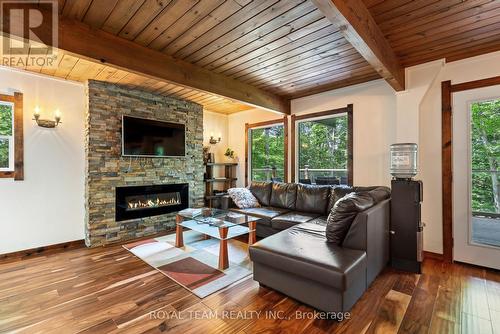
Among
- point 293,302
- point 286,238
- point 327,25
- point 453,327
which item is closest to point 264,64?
point 327,25

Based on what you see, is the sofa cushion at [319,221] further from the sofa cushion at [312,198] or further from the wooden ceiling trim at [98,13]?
the wooden ceiling trim at [98,13]

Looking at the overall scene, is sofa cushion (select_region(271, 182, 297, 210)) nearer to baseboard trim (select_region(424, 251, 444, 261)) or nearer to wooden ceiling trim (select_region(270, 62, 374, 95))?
wooden ceiling trim (select_region(270, 62, 374, 95))

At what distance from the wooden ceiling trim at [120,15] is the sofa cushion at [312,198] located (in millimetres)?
3376

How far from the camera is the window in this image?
3.16m

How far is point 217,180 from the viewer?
554 centimetres

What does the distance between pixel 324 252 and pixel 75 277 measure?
8.88 feet

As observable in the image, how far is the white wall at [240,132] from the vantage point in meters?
5.67

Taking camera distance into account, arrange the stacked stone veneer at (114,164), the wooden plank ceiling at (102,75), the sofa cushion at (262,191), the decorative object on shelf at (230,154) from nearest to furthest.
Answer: the wooden plank ceiling at (102,75) < the stacked stone veneer at (114,164) < the sofa cushion at (262,191) < the decorative object on shelf at (230,154)

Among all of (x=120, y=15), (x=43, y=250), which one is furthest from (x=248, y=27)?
(x=43, y=250)

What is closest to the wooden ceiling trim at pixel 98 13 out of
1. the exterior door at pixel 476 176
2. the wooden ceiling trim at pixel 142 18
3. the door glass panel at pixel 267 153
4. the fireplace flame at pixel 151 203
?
the wooden ceiling trim at pixel 142 18

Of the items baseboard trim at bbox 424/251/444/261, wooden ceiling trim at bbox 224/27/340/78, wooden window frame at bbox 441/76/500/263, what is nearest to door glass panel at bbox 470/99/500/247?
wooden window frame at bbox 441/76/500/263

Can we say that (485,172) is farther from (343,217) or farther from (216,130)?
(216,130)

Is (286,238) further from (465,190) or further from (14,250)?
(14,250)

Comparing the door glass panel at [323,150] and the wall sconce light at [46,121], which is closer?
the wall sconce light at [46,121]
